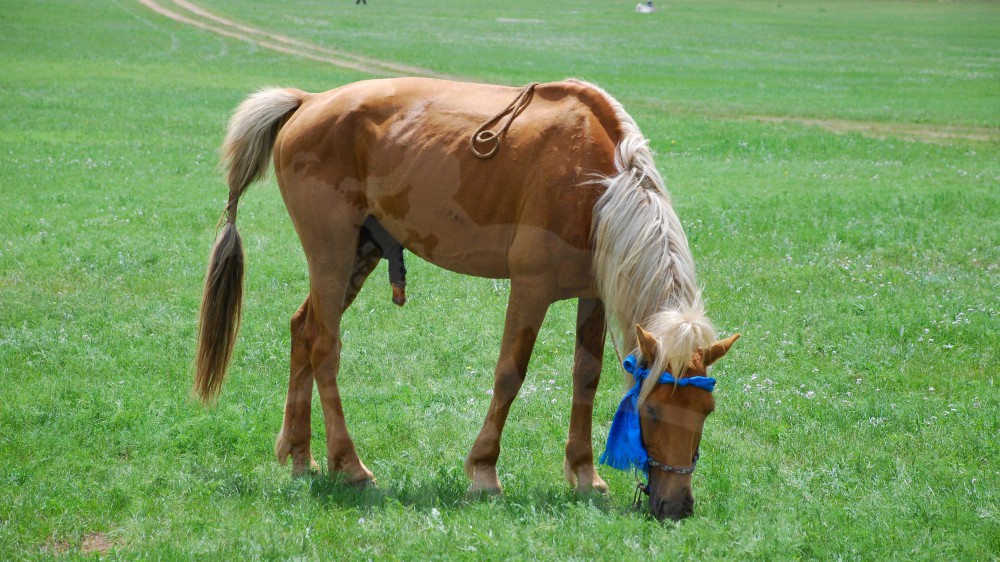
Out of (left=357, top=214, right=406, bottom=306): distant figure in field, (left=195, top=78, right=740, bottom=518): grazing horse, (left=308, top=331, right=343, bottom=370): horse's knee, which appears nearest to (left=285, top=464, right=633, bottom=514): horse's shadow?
(left=195, top=78, right=740, bottom=518): grazing horse

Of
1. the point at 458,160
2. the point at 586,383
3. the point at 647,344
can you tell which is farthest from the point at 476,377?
the point at 647,344

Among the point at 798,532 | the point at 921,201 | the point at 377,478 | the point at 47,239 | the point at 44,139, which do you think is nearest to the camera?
the point at 798,532

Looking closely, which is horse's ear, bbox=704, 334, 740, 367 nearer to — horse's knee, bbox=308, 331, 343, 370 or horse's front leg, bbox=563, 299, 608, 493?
horse's front leg, bbox=563, 299, 608, 493

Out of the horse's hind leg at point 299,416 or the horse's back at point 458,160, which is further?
the horse's hind leg at point 299,416

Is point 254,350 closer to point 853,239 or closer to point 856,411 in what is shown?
point 856,411

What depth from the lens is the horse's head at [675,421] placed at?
4.30 metres

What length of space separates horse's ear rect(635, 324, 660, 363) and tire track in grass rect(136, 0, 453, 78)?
2593 cm

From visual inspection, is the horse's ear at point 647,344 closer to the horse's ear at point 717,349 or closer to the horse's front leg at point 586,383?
the horse's ear at point 717,349

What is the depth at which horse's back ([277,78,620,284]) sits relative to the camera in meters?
4.96

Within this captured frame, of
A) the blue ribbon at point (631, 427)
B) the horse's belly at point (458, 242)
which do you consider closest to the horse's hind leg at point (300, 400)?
the horse's belly at point (458, 242)

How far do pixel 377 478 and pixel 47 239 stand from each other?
259 inches

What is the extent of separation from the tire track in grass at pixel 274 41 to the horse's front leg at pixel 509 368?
25155 mm

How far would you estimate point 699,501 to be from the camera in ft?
16.1

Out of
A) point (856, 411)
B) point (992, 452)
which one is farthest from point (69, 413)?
point (992, 452)
